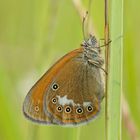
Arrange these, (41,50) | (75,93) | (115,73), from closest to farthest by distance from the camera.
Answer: (115,73) → (41,50) → (75,93)

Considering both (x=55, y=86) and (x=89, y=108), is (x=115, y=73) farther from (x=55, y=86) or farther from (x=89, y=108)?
(x=55, y=86)

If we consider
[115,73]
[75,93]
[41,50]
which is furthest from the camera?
[75,93]

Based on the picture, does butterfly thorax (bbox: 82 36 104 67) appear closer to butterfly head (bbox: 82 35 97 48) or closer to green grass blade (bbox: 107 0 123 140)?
butterfly head (bbox: 82 35 97 48)

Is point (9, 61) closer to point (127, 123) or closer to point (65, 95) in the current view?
point (65, 95)

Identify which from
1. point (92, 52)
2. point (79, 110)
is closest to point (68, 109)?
point (79, 110)

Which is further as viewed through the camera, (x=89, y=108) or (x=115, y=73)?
(x=89, y=108)

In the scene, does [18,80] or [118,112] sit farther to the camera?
[18,80]

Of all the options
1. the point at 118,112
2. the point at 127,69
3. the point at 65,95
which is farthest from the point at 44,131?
the point at 118,112
